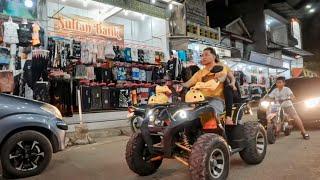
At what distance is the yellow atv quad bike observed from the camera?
180 inches

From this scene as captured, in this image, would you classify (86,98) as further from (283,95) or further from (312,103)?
(312,103)

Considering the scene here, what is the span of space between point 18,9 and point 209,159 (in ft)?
28.7

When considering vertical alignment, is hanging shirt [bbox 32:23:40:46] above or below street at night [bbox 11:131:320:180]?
above

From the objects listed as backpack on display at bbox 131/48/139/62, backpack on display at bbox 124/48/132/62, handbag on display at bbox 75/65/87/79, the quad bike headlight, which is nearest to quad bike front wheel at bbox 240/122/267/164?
the quad bike headlight

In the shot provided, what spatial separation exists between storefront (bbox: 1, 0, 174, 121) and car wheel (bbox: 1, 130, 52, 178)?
4493 millimetres

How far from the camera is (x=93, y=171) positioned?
6078mm

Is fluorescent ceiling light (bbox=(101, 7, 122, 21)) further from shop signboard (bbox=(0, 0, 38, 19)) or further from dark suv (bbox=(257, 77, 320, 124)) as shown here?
dark suv (bbox=(257, 77, 320, 124))

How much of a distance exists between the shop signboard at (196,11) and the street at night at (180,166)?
11.4 meters

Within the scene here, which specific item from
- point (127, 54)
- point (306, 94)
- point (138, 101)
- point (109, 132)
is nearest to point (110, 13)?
point (127, 54)

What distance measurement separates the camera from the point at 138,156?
17.5ft

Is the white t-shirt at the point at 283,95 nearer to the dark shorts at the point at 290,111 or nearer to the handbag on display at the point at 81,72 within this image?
the dark shorts at the point at 290,111

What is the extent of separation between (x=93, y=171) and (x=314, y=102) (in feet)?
24.2

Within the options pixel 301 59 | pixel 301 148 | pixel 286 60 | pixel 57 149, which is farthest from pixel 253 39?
pixel 57 149

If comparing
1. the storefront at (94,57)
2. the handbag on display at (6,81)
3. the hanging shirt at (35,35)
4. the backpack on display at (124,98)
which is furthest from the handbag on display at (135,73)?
the handbag on display at (6,81)
